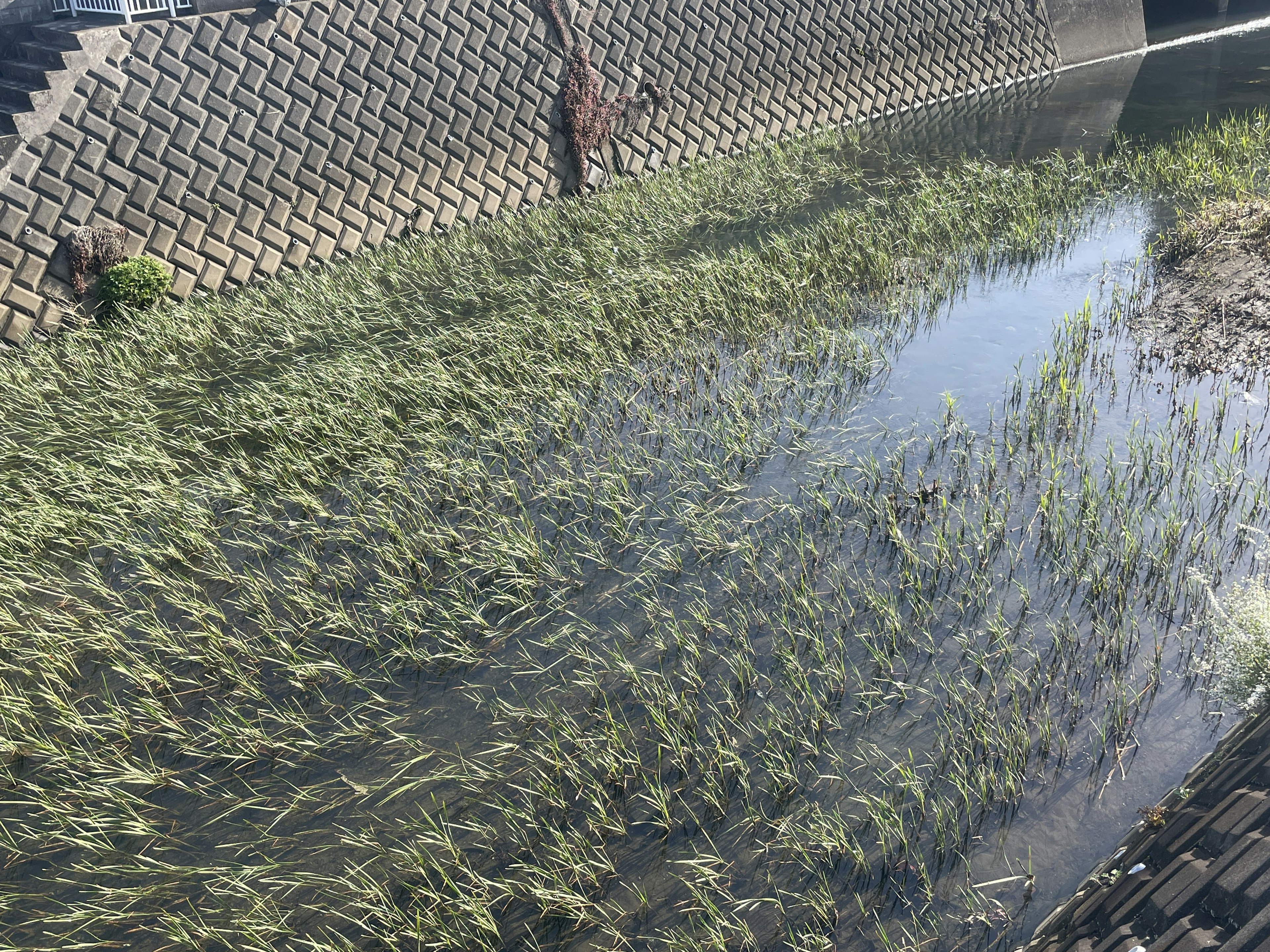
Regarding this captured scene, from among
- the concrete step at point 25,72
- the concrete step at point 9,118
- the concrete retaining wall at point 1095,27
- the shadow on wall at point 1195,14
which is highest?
the shadow on wall at point 1195,14

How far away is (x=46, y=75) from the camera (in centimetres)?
825

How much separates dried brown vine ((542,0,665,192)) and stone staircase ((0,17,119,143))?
512cm

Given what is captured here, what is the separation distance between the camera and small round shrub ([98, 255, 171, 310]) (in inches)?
326

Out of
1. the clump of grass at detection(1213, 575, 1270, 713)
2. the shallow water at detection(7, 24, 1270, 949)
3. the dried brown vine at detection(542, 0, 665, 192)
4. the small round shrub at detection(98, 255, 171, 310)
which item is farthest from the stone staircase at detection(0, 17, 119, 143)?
the clump of grass at detection(1213, 575, 1270, 713)

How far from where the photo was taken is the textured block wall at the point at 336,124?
27.7ft

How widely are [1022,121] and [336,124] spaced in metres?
10.5

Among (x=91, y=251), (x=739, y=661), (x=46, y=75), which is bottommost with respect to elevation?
(x=739, y=661)

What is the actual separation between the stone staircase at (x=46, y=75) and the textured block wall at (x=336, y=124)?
0.09 m

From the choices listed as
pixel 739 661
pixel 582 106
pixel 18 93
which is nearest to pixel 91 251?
pixel 18 93

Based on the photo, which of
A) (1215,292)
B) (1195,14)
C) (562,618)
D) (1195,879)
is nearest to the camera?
(1195,879)

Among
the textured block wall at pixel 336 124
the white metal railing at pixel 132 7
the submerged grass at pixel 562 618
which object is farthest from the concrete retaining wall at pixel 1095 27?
the white metal railing at pixel 132 7

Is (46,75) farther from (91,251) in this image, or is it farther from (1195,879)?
(1195,879)

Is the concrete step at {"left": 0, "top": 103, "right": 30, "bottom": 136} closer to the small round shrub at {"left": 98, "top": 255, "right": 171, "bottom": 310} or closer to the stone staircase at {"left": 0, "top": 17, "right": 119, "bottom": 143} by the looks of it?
the stone staircase at {"left": 0, "top": 17, "right": 119, "bottom": 143}

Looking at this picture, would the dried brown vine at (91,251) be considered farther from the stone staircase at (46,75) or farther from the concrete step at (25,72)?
the concrete step at (25,72)
